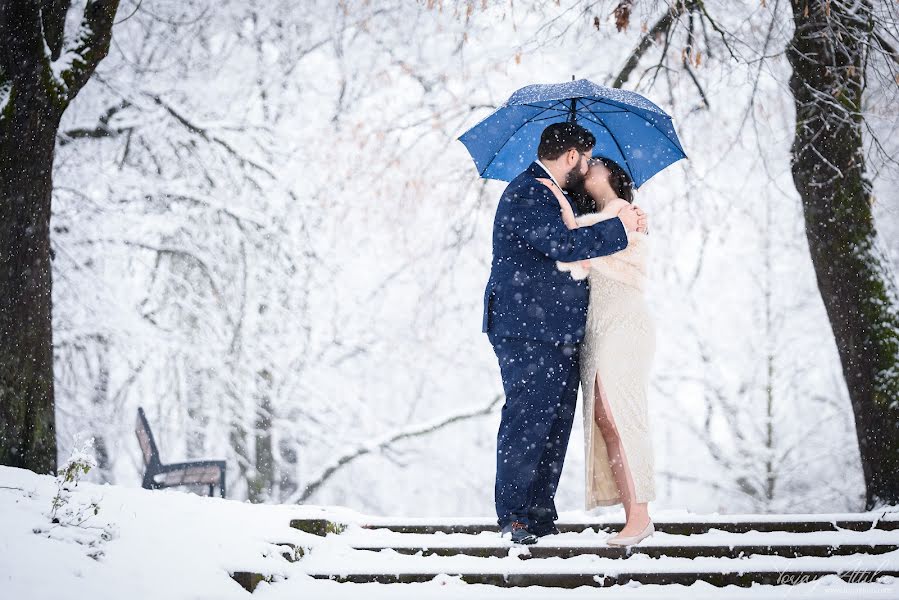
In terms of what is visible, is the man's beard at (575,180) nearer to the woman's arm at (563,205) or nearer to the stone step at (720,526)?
the woman's arm at (563,205)

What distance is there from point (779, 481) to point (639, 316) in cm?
1185

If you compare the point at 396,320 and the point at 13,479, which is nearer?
the point at 13,479

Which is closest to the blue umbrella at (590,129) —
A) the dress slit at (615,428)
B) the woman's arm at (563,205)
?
the woman's arm at (563,205)

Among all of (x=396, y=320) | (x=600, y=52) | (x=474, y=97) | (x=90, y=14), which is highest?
(x=600, y=52)

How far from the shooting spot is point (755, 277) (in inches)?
556

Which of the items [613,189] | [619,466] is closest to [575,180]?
[613,189]

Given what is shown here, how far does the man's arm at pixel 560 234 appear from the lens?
144 inches

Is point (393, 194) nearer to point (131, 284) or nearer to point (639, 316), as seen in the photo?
point (131, 284)

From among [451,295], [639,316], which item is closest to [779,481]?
[451,295]

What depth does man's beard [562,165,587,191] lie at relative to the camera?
400cm

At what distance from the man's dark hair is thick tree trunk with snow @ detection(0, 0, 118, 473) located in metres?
3.06

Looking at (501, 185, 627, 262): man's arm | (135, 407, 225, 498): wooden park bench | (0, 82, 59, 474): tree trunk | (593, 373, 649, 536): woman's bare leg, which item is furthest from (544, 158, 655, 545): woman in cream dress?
(135, 407, 225, 498): wooden park bench

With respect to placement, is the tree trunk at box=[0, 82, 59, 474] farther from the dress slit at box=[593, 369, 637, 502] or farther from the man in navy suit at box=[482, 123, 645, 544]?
the dress slit at box=[593, 369, 637, 502]

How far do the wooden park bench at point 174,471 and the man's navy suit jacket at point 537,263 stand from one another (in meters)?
4.79
